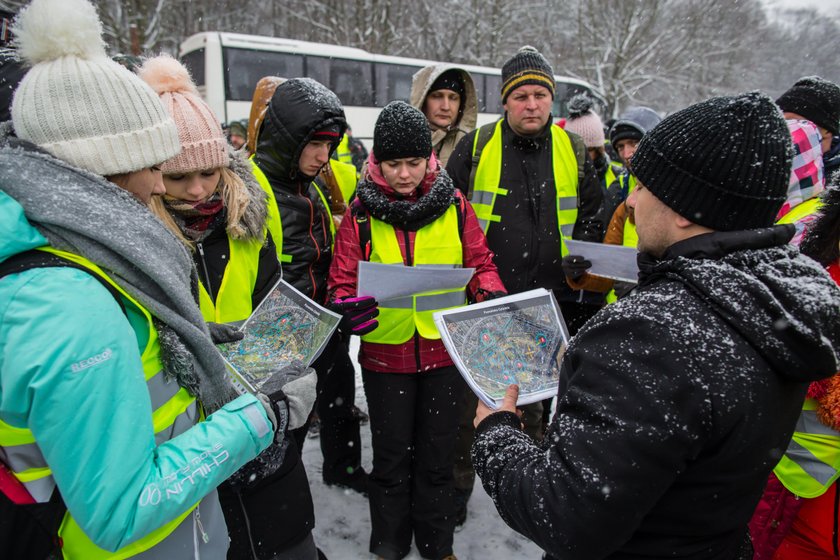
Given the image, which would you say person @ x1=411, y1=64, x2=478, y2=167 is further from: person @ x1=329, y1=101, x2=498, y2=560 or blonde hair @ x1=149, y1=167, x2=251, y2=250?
blonde hair @ x1=149, y1=167, x2=251, y2=250

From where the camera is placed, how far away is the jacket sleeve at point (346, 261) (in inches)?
101

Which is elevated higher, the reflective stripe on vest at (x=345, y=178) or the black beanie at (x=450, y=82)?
the black beanie at (x=450, y=82)

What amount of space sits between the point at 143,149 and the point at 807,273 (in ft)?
5.19

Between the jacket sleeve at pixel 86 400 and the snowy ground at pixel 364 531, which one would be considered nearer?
the jacket sleeve at pixel 86 400

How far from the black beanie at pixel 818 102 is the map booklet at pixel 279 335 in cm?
325

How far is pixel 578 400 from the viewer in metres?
1.10

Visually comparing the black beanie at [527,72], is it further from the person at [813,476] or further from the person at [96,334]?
the person at [96,334]

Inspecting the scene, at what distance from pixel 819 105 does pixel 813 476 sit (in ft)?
8.81

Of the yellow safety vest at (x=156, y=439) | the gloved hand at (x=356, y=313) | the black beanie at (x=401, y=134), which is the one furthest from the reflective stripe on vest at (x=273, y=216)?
the yellow safety vest at (x=156, y=439)

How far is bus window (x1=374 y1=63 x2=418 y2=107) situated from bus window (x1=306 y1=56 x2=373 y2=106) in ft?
0.97

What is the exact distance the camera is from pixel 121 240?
1104mm

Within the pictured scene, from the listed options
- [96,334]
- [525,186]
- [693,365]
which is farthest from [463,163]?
[96,334]

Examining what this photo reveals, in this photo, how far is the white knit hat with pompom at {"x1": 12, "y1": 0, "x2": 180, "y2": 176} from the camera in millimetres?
1147

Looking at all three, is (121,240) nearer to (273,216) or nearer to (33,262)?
(33,262)
